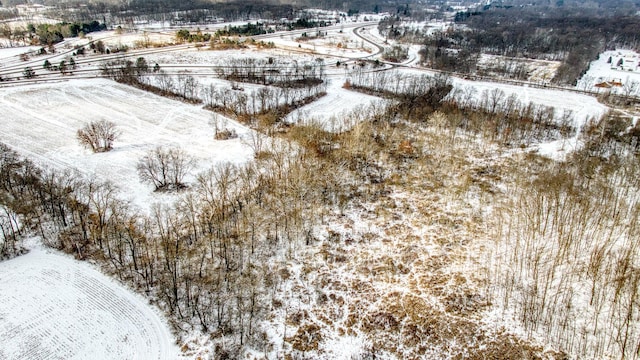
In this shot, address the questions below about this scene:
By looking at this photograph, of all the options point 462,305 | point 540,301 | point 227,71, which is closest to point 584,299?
point 540,301

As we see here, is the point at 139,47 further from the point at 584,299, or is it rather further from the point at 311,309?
the point at 584,299

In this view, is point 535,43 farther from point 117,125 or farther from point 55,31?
point 55,31

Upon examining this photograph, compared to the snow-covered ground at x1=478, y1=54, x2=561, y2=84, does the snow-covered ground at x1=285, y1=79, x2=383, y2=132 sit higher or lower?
lower

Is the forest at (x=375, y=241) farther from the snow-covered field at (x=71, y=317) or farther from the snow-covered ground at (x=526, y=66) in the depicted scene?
the snow-covered ground at (x=526, y=66)

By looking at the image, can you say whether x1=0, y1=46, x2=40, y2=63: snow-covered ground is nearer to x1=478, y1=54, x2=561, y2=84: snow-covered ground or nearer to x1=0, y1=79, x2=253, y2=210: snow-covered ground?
x1=0, y1=79, x2=253, y2=210: snow-covered ground

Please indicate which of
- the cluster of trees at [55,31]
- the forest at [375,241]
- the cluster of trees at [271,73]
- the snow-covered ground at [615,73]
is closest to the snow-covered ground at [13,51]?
the cluster of trees at [55,31]

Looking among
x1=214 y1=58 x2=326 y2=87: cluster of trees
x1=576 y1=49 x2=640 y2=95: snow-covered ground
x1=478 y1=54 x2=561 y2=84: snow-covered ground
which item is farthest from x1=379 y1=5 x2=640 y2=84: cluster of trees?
x1=214 y1=58 x2=326 y2=87: cluster of trees

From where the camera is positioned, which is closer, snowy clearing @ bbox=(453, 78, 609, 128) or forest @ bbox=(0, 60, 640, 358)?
forest @ bbox=(0, 60, 640, 358)

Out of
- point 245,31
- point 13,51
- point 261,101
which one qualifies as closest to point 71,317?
point 261,101
